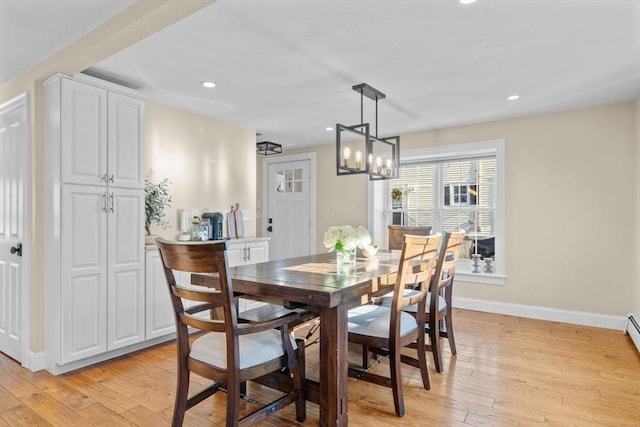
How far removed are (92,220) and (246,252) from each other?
1.54 m

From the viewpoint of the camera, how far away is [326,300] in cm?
176

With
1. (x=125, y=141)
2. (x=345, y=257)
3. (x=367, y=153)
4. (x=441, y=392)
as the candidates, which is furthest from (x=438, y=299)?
(x=125, y=141)

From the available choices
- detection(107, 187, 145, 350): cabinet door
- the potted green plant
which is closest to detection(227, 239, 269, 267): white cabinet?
the potted green plant

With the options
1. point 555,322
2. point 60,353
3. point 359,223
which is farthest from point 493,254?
point 60,353

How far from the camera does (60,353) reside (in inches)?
103

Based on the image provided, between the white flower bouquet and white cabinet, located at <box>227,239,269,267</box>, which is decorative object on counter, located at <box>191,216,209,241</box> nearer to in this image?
white cabinet, located at <box>227,239,269,267</box>

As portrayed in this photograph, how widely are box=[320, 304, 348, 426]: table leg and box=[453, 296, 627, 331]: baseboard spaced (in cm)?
316

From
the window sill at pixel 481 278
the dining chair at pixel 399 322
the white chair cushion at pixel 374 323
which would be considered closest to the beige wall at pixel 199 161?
the white chair cushion at pixel 374 323

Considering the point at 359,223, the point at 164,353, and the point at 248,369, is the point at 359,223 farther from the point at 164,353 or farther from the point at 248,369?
the point at 248,369

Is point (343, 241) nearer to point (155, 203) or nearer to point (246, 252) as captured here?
point (246, 252)

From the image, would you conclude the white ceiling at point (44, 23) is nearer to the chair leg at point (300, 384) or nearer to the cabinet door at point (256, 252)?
the chair leg at point (300, 384)

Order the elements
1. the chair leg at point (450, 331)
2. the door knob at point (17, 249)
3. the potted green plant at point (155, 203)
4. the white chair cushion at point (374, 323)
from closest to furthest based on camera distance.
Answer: the white chair cushion at point (374, 323), the door knob at point (17, 249), the chair leg at point (450, 331), the potted green plant at point (155, 203)

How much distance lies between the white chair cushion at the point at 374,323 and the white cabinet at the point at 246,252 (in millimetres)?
1636

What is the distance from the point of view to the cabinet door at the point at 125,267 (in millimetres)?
2896
